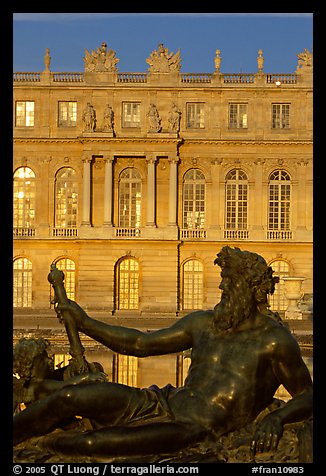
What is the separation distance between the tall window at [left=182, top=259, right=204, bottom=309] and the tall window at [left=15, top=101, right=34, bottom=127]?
8.95m

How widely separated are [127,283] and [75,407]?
35.3m

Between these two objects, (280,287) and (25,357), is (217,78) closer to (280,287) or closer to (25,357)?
(280,287)

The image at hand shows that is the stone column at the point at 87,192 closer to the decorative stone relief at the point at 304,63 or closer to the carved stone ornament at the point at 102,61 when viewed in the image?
the carved stone ornament at the point at 102,61

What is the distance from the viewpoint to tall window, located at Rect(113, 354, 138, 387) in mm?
12180

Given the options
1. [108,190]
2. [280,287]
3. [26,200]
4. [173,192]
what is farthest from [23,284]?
[280,287]

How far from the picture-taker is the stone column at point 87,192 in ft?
129

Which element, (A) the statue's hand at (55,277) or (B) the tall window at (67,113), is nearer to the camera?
(A) the statue's hand at (55,277)

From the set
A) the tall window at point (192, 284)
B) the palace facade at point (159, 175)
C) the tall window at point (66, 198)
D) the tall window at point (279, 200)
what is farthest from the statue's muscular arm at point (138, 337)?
the tall window at point (66, 198)

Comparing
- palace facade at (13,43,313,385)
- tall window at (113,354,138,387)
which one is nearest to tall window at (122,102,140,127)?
palace facade at (13,43,313,385)

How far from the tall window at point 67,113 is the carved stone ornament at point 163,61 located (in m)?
3.65

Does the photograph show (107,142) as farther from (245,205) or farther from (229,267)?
(229,267)

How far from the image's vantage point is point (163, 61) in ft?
131

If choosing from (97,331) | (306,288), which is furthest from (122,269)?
(97,331)
